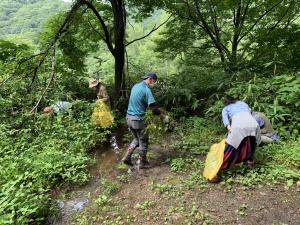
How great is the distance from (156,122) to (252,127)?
1.94 metres

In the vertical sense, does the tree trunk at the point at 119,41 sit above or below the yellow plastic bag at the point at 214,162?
above

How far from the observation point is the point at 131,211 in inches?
210

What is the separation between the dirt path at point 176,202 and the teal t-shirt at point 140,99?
1.25m

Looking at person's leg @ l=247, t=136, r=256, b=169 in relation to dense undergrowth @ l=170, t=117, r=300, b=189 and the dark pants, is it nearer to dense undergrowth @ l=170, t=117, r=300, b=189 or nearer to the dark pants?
dense undergrowth @ l=170, t=117, r=300, b=189

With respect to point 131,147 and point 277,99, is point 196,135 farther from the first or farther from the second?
point 277,99

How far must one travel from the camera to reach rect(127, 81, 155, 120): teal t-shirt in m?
6.43

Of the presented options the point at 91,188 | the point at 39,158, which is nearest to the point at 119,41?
the point at 39,158

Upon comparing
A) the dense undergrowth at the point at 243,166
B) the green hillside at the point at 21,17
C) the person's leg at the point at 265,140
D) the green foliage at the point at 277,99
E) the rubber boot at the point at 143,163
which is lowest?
the rubber boot at the point at 143,163

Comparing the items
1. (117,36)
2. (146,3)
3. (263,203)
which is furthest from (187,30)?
(263,203)

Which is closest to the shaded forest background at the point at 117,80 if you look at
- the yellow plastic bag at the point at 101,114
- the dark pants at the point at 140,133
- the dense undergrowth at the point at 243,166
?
the dense undergrowth at the point at 243,166

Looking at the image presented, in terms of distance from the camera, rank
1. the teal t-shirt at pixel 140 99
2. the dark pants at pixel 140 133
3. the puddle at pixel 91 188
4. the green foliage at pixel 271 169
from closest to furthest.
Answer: the puddle at pixel 91 188 < the green foliage at pixel 271 169 < the teal t-shirt at pixel 140 99 < the dark pants at pixel 140 133

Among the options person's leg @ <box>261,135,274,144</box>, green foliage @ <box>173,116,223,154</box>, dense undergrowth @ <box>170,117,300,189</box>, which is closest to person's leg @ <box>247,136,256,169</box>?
dense undergrowth @ <box>170,117,300,189</box>

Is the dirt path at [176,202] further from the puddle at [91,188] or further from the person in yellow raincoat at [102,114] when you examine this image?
the person in yellow raincoat at [102,114]

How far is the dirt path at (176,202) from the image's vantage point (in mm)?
4898
